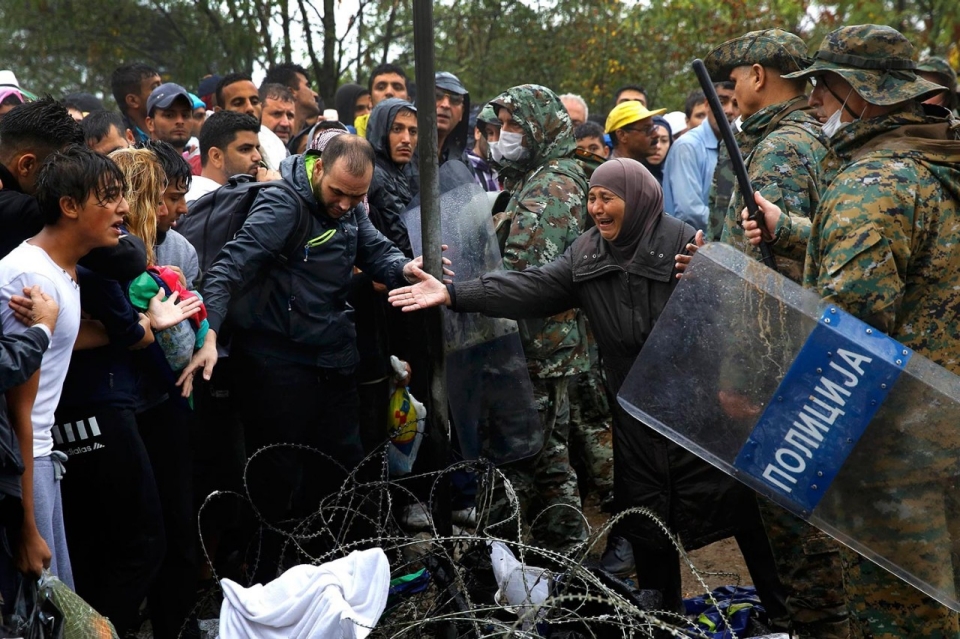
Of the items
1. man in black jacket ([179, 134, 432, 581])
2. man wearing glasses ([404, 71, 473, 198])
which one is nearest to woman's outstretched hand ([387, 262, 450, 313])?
man in black jacket ([179, 134, 432, 581])

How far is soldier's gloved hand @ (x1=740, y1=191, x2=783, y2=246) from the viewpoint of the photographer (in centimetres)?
399

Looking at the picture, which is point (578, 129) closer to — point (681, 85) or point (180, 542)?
point (180, 542)

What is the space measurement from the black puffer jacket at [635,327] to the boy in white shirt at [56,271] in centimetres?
147

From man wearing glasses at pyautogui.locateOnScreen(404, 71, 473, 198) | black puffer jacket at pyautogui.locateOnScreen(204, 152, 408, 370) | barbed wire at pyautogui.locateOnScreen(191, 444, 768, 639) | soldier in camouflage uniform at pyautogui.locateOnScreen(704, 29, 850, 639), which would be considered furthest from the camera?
man wearing glasses at pyautogui.locateOnScreen(404, 71, 473, 198)

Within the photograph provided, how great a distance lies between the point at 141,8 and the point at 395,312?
32.8ft

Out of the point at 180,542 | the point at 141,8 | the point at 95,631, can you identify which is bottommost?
the point at 180,542

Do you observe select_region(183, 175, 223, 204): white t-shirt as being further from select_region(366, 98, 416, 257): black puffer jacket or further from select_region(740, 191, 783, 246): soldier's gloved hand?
select_region(740, 191, 783, 246): soldier's gloved hand

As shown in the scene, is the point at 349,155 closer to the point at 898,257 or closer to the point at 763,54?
the point at 763,54

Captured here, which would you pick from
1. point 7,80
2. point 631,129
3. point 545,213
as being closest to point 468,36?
point 631,129


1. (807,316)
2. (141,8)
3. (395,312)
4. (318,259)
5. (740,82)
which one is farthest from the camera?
(141,8)

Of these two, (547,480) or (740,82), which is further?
(547,480)

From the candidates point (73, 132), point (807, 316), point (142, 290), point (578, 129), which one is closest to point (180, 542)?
point (142, 290)

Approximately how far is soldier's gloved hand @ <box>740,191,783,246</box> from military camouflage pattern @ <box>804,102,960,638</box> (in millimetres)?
394

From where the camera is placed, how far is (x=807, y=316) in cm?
338
